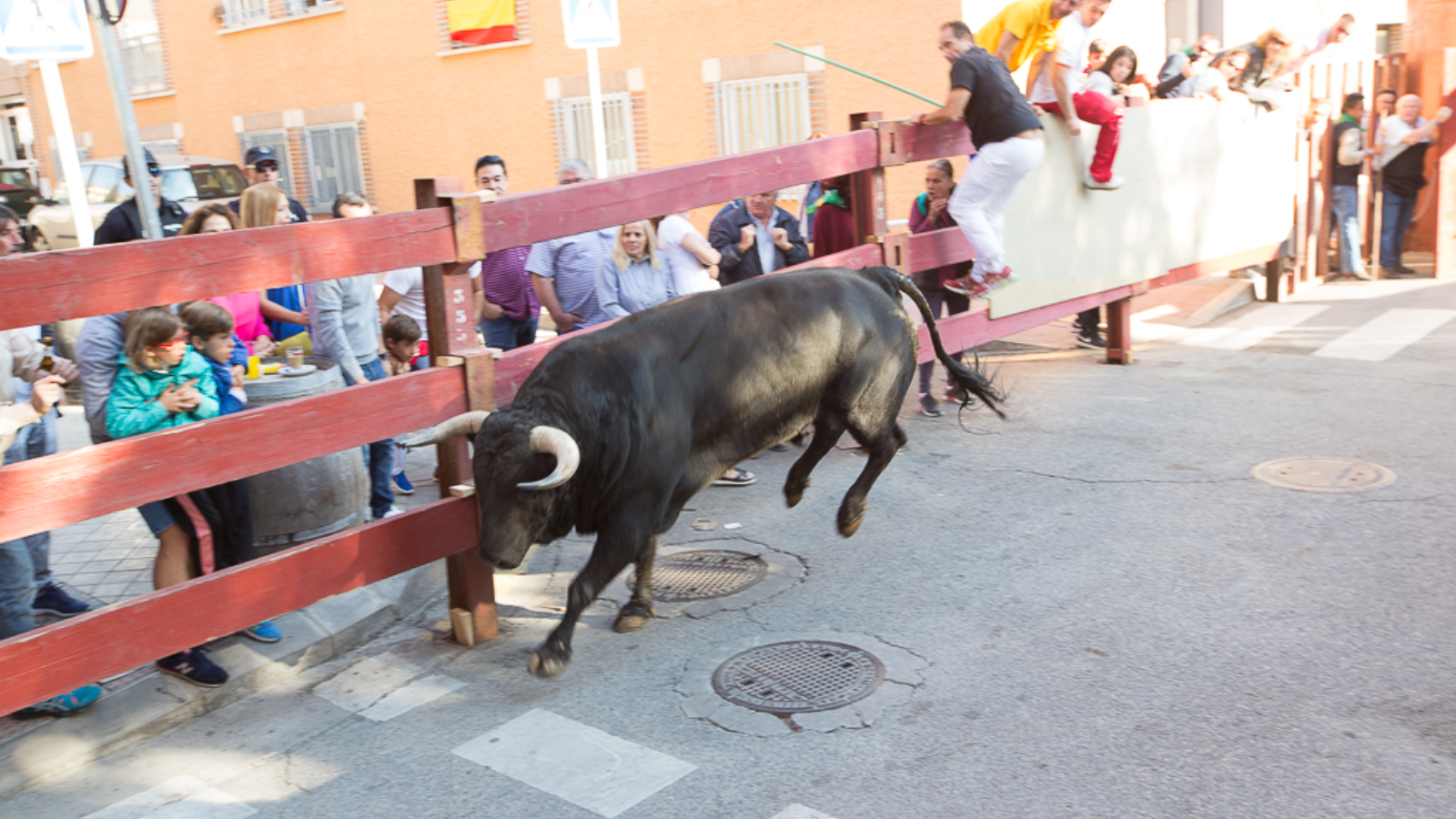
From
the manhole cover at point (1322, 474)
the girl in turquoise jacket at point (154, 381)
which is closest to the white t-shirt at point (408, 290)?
the girl in turquoise jacket at point (154, 381)

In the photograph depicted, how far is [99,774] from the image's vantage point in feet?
12.4

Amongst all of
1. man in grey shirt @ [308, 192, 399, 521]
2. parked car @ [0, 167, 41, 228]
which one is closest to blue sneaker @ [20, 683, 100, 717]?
man in grey shirt @ [308, 192, 399, 521]

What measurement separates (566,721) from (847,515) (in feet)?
5.78

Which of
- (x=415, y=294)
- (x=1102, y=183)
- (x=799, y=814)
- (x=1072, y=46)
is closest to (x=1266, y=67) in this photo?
(x=1102, y=183)

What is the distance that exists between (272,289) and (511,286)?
4.76 ft

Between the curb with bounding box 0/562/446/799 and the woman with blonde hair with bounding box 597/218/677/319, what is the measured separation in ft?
6.08

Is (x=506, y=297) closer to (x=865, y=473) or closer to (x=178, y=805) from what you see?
(x=865, y=473)

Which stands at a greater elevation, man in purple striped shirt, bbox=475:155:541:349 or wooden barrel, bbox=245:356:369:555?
man in purple striped shirt, bbox=475:155:541:349

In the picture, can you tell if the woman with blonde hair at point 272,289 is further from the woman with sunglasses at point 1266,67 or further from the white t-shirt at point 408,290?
the woman with sunglasses at point 1266,67

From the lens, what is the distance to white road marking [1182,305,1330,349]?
370 inches

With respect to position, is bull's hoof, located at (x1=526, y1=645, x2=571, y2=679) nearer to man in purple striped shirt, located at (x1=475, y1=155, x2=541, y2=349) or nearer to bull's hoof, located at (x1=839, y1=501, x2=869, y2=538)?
bull's hoof, located at (x1=839, y1=501, x2=869, y2=538)

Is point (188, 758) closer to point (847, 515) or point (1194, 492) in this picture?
point (847, 515)

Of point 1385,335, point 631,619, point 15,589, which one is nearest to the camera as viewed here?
point 15,589

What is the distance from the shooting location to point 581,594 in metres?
4.19
